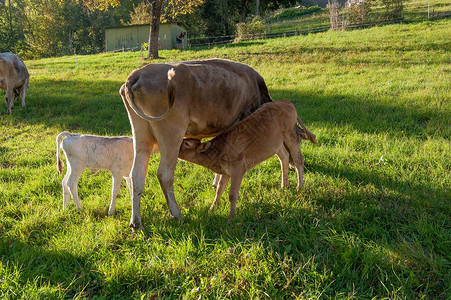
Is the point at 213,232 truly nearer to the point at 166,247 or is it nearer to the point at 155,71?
the point at 166,247

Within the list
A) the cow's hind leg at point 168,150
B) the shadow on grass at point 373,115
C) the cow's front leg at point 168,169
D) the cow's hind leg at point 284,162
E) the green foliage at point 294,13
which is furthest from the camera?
the green foliage at point 294,13

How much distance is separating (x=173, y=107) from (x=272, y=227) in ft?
5.83

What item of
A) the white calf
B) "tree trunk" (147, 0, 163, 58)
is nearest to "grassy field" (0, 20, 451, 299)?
the white calf

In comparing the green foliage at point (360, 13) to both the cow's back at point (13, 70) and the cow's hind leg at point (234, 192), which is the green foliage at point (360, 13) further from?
the cow's hind leg at point (234, 192)

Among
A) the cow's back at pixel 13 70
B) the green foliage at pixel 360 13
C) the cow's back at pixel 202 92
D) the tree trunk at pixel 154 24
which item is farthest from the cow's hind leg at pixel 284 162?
the green foliage at pixel 360 13

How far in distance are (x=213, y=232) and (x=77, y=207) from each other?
2.01 meters

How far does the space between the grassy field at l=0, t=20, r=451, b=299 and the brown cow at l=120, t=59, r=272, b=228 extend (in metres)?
0.68

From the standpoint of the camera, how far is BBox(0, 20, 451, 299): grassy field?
9.62ft

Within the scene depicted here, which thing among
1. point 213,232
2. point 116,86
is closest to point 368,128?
point 213,232

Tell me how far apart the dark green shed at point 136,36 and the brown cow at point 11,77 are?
20.5 meters

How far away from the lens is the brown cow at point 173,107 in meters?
3.64

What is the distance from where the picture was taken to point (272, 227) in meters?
3.77

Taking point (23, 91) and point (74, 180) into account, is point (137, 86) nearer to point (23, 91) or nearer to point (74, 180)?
point (74, 180)

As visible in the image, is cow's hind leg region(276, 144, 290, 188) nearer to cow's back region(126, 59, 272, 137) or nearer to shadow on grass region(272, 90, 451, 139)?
cow's back region(126, 59, 272, 137)
